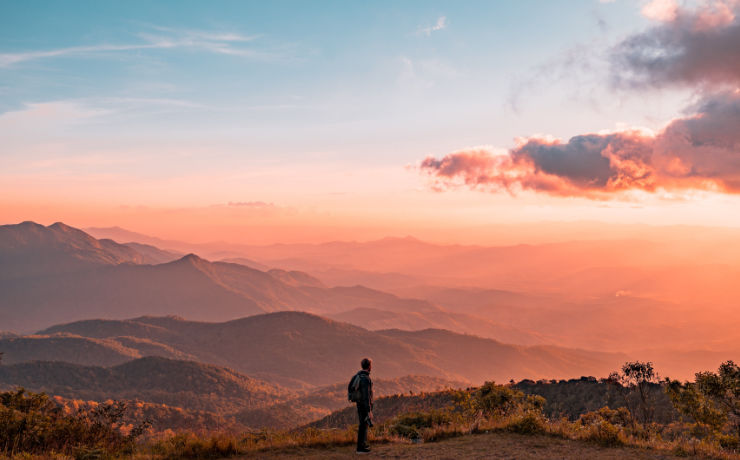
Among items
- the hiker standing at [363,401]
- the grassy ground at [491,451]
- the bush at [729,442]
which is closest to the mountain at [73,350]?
the grassy ground at [491,451]

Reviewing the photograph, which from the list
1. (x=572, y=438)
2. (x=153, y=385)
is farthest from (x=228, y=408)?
(x=572, y=438)

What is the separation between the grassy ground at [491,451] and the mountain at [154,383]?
75.2 meters

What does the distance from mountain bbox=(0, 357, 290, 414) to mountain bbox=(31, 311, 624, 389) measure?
37697mm

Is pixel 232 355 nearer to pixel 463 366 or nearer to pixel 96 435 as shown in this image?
pixel 463 366

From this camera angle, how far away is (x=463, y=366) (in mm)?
175125

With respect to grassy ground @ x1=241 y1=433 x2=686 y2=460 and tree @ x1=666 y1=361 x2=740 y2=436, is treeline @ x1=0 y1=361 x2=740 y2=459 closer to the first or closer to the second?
tree @ x1=666 y1=361 x2=740 y2=436

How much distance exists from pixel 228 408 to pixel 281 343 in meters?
82.1

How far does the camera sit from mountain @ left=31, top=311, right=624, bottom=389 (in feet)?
495

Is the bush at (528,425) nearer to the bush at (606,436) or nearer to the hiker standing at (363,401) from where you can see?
the bush at (606,436)

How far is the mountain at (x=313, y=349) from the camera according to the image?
150750 millimetres

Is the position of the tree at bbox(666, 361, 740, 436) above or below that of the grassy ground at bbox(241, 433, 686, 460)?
above

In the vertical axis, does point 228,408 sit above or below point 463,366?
above

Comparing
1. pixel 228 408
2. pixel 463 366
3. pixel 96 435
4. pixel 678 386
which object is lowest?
pixel 463 366

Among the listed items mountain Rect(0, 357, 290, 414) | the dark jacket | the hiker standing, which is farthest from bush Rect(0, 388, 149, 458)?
mountain Rect(0, 357, 290, 414)
